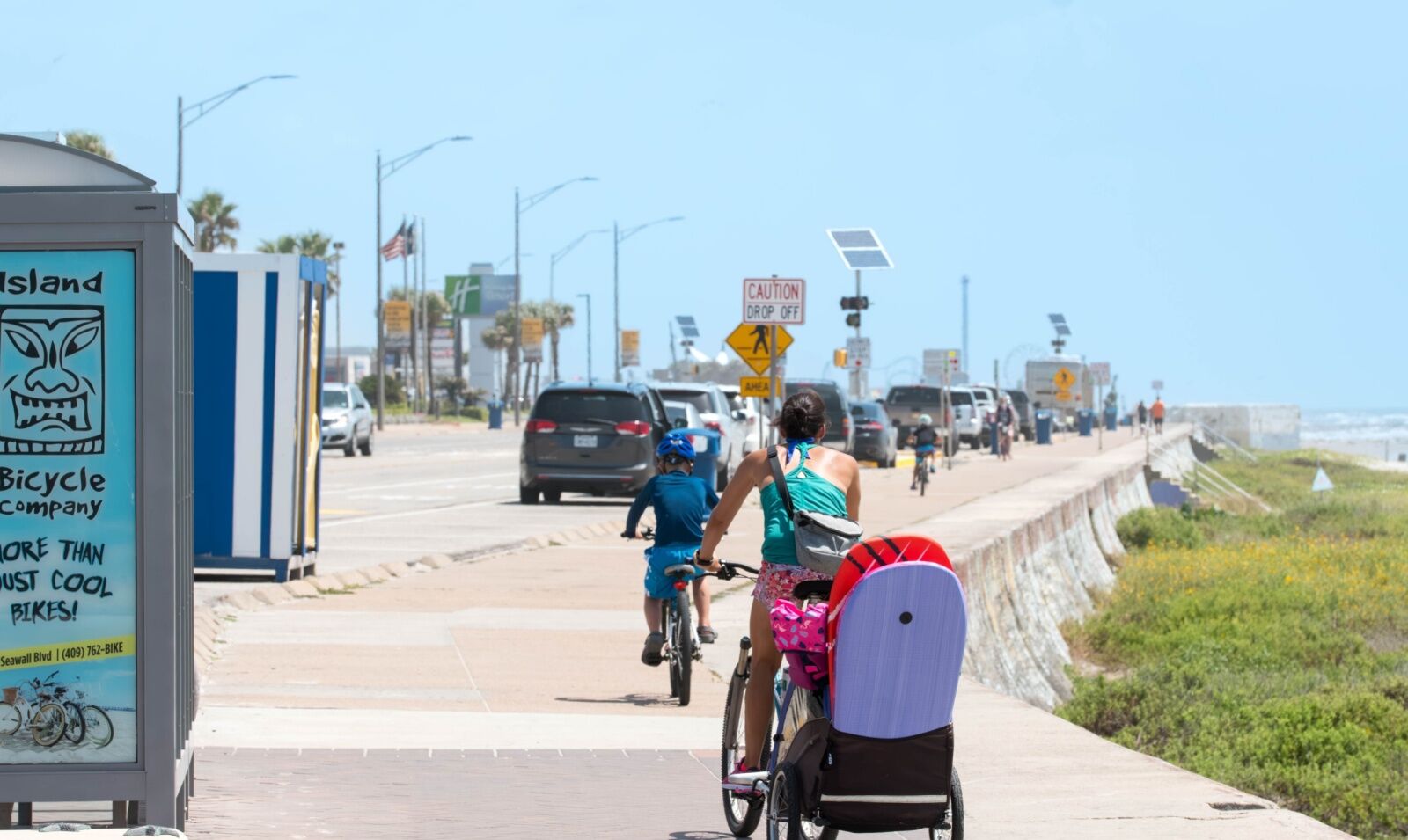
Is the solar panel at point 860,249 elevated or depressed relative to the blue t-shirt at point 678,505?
elevated

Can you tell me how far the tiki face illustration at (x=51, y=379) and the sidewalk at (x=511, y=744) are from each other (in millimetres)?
1644

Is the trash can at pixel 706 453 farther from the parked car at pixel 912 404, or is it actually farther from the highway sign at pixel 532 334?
the highway sign at pixel 532 334

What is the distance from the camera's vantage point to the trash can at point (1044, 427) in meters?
69.4

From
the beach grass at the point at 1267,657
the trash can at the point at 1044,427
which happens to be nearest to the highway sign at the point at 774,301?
the beach grass at the point at 1267,657

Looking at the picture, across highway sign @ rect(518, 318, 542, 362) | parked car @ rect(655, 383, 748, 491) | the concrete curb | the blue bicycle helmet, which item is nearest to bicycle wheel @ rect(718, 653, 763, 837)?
the blue bicycle helmet

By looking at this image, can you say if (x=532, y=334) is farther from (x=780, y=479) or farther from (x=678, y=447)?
(x=780, y=479)

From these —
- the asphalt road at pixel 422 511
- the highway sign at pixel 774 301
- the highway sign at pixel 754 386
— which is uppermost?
the highway sign at pixel 774 301

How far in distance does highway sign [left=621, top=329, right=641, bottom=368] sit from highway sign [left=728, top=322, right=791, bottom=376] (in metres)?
106

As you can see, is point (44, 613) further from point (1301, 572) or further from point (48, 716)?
point (1301, 572)

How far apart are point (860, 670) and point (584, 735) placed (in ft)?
13.9

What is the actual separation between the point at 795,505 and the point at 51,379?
8.06 feet

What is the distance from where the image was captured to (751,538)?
2295 cm

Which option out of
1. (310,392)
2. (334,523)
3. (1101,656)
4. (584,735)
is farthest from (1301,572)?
(584,735)

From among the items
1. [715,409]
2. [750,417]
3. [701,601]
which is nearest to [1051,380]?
[750,417]
